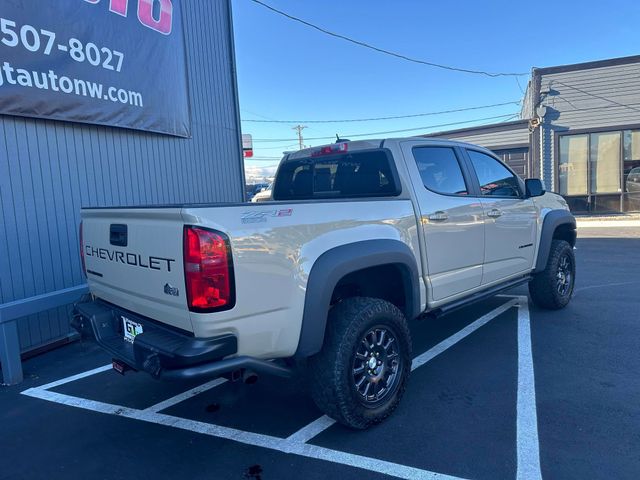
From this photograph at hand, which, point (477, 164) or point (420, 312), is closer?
point (420, 312)

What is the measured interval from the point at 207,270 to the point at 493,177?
137 inches

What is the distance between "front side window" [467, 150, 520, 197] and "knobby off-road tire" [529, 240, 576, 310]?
109 cm

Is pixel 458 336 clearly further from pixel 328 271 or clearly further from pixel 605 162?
pixel 605 162

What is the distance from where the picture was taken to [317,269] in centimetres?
274

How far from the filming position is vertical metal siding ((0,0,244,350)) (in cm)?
475

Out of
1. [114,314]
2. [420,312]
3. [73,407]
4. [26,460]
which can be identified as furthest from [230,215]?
[73,407]

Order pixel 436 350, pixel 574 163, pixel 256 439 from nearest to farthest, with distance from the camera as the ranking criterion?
pixel 256 439 < pixel 436 350 < pixel 574 163

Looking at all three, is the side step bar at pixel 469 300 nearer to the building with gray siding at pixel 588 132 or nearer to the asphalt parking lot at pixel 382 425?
the asphalt parking lot at pixel 382 425

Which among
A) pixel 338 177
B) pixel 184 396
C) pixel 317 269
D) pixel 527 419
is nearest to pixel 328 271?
pixel 317 269

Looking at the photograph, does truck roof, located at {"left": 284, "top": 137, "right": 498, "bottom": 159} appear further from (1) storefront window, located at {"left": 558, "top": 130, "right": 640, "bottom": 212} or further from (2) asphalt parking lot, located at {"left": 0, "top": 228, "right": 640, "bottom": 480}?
(1) storefront window, located at {"left": 558, "top": 130, "right": 640, "bottom": 212}

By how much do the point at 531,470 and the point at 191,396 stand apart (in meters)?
2.55

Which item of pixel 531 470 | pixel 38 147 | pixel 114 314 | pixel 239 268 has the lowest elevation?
pixel 531 470

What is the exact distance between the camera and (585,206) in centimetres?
1554

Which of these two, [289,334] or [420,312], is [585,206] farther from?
[289,334]
